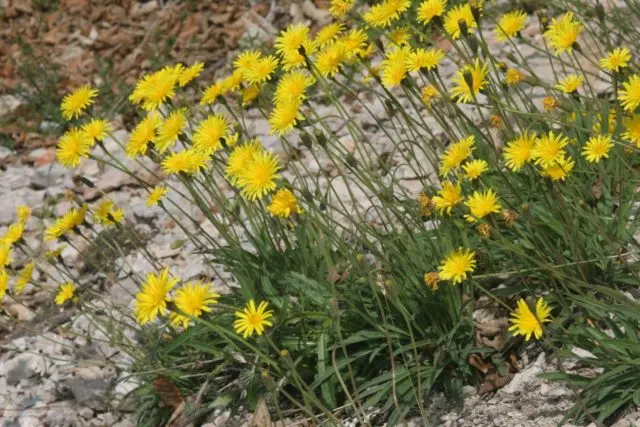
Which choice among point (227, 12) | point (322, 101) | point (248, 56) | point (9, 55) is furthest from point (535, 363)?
point (9, 55)

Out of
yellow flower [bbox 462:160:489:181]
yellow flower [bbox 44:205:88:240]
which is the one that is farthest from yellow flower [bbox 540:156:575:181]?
yellow flower [bbox 44:205:88:240]

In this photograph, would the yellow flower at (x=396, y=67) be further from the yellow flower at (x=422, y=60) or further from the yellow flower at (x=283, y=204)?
the yellow flower at (x=283, y=204)

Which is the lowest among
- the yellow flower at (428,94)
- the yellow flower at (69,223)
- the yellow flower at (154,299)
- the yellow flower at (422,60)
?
the yellow flower at (154,299)

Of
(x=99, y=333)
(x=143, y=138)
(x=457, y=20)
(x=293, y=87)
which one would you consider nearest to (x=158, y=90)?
(x=143, y=138)

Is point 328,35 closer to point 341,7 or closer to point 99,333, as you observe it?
point 341,7

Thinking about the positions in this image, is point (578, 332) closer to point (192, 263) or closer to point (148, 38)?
point (192, 263)

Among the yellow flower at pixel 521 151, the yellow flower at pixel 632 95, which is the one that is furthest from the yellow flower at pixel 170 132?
the yellow flower at pixel 632 95
